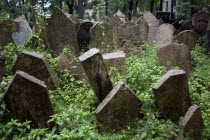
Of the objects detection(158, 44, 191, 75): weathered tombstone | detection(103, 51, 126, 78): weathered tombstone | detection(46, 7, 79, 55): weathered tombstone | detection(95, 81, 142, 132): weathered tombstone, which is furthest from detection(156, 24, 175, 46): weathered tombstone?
detection(95, 81, 142, 132): weathered tombstone

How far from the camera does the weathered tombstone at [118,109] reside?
3371mm

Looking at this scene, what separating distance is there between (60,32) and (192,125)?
14.0 feet

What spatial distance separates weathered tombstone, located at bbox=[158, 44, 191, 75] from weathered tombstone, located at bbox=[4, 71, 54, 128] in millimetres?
3022

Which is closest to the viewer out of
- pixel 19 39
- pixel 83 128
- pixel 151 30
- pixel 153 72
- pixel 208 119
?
pixel 83 128

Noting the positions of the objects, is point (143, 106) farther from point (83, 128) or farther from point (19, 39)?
point (19, 39)

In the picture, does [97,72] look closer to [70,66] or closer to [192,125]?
[70,66]

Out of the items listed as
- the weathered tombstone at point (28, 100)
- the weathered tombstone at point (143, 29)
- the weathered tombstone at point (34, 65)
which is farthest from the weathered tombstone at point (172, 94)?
the weathered tombstone at point (143, 29)

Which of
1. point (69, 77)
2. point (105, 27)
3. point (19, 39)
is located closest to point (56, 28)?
point (105, 27)

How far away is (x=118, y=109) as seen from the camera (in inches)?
136

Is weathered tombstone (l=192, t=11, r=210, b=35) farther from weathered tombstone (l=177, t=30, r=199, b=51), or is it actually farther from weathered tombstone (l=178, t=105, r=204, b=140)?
weathered tombstone (l=178, t=105, r=204, b=140)

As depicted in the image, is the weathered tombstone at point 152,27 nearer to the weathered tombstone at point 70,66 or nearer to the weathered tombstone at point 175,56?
the weathered tombstone at point 175,56

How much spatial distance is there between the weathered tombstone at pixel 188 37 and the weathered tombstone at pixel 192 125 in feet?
12.8

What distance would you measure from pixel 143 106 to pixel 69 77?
6.06 feet

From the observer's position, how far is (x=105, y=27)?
6.94 m
